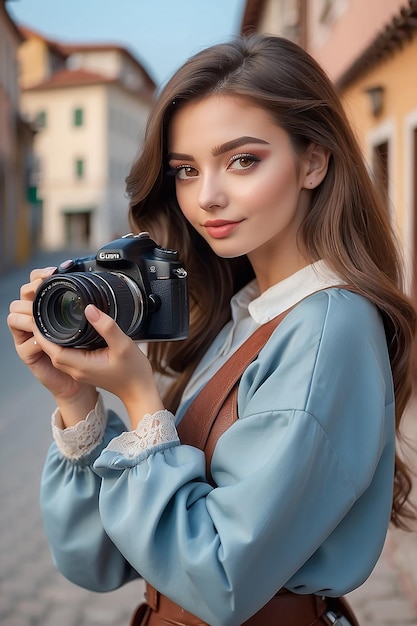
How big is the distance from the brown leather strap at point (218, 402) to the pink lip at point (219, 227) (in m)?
0.17

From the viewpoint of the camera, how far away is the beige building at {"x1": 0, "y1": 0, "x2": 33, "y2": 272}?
2194 cm

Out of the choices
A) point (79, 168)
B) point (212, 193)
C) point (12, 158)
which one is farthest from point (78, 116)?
point (212, 193)

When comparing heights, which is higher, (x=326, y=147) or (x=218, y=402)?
(x=326, y=147)

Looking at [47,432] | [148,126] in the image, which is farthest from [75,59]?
[148,126]

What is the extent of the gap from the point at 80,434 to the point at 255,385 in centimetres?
40

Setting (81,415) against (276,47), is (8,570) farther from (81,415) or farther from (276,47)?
(276,47)

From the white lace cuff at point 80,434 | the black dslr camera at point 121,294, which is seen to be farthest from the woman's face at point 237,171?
the white lace cuff at point 80,434

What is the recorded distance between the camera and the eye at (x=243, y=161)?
1.45 meters

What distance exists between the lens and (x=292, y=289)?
1.51 meters

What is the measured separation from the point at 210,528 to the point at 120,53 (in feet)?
155

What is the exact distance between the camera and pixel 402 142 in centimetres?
761

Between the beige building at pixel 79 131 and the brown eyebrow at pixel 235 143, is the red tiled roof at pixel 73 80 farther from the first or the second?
the brown eyebrow at pixel 235 143

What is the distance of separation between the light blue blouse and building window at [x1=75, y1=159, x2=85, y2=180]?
43.1 meters

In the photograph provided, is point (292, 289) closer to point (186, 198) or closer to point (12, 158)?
point (186, 198)
